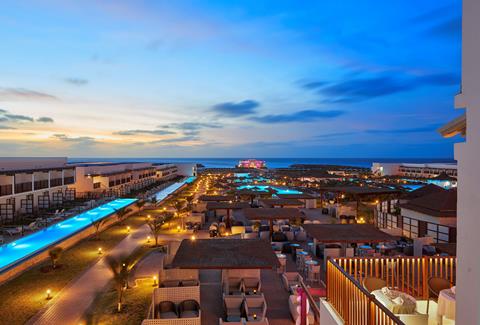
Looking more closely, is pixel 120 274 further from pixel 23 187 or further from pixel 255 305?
pixel 23 187

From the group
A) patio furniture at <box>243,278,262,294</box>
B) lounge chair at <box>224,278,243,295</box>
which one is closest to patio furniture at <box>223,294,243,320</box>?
lounge chair at <box>224,278,243,295</box>

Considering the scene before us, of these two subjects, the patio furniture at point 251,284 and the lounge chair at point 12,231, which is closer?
the patio furniture at point 251,284

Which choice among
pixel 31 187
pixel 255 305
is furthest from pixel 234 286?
pixel 31 187

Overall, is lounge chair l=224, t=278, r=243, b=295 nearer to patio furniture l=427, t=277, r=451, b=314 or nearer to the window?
patio furniture l=427, t=277, r=451, b=314

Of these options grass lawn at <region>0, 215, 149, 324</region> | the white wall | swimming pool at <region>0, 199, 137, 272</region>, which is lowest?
grass lawn at <region>0, 215, 149, 324</region>

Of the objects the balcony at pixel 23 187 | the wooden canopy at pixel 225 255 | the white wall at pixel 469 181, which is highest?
the white wall at pixel 469 181

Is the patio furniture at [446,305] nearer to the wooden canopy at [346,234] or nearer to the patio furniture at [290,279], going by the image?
the patio furniture at [290,279]

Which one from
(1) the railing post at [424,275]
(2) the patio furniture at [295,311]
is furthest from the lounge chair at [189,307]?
(1) the railing post at [424,275]
